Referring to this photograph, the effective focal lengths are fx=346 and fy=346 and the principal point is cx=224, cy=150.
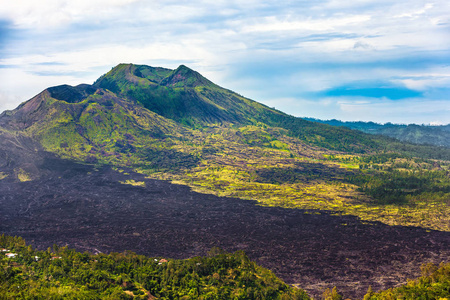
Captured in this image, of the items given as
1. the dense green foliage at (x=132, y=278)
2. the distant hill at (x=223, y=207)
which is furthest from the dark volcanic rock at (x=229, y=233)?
the dense green foliage at (x=132, y=278)

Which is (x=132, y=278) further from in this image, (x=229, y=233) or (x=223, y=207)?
(x=223, y=207)

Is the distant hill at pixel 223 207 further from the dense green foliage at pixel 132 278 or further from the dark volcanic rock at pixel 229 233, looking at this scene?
the dense green foliage at pixel 132 278

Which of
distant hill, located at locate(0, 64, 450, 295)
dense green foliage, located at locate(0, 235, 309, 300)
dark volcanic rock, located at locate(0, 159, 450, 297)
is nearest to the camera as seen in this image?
dense green foliage, located at locate(0, 235, 309, 300)

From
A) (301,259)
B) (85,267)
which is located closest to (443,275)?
(301,259)

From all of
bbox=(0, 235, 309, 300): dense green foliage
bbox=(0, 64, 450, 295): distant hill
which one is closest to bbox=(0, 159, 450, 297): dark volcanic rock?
bbox=(0, 64, 450, 295): distant hill

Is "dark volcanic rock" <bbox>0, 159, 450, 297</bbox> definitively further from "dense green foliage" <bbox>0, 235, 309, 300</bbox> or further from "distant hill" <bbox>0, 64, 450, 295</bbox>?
"dense green foliage" <bbox>0, 235, 309, 300</bbox>

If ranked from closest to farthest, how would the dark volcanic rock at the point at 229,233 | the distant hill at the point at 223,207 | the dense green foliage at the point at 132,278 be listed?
1. the dense green foliage at the point at 132,278
2. the dark volcanic rock at the point at 229,233
3. the distant hill at the point at 223,207

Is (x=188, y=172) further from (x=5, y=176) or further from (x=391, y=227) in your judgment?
(x=391, y=227)
